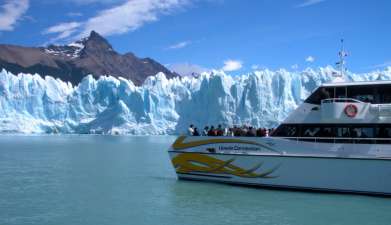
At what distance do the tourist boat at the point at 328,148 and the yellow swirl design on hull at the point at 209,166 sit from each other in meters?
0.03

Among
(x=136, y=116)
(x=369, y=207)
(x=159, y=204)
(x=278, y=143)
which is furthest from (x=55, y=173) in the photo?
(x=136, y=116)

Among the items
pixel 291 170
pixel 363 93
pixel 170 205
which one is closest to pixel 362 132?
pixel 363 93

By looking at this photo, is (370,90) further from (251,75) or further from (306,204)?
(251,75)

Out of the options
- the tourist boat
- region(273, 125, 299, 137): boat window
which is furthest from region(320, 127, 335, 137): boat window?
region(273, 125, 299, 137): boat window

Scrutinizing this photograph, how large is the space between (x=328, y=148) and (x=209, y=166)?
3.95 metres

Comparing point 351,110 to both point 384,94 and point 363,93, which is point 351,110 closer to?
point 363,93

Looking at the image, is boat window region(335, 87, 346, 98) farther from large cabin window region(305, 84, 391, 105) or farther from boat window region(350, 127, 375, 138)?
boat window region(350, 127, 375, 138)

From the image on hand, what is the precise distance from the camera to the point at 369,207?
12.0 m

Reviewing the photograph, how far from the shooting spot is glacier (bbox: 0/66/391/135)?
58.9m

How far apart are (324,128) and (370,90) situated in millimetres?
1644

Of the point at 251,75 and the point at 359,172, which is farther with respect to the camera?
the point at 251,75

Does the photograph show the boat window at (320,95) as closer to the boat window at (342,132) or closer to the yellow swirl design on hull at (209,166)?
A: the boat window at (342,132)

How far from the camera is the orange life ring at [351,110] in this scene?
13.3 metres

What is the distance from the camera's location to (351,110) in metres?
13.3
